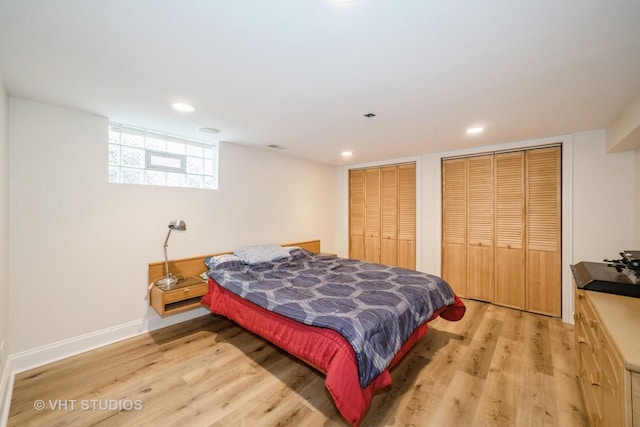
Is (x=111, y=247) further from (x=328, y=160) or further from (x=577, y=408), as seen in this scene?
(x=577, y=408)

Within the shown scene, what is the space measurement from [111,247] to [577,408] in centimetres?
419

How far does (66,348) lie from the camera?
2.44 meters

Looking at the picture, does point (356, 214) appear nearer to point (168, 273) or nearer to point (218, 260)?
point (218, 260)

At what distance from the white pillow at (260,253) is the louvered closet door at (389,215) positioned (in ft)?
6.63

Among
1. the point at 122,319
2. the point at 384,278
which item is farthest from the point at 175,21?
the point at 122,319

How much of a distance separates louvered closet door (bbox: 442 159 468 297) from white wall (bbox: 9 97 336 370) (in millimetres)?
3415

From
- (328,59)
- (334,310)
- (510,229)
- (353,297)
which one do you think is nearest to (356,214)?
(510,229)

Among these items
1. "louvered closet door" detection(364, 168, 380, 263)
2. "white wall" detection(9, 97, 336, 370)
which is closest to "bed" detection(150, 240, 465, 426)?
"white wall" detection(9, 97, 336, 370)

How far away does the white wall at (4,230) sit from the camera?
1.88 m

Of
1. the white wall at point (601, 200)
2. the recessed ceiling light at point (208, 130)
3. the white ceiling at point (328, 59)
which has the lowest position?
the white wall at point (601, 200)

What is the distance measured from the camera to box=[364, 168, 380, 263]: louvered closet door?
16.1 ft

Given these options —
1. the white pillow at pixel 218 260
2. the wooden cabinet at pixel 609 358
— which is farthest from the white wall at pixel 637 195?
the white pillow at pixel 218 260

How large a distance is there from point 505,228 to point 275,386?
354 cm

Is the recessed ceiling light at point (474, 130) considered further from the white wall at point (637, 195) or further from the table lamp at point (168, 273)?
the table lamp at point (168, 273)
